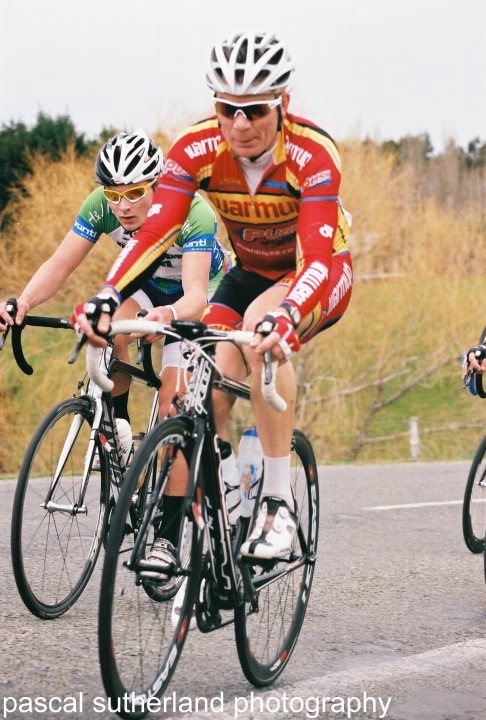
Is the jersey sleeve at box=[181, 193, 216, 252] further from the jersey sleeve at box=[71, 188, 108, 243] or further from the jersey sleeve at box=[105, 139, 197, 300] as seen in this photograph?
the jersey sleeve at box=[105, 139, 197, 300]

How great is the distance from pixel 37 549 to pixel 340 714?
1.66 meters

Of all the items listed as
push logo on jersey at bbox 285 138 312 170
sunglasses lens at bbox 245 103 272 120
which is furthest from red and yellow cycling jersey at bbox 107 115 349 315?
sunglasses lens at bbox 245 103 272 120

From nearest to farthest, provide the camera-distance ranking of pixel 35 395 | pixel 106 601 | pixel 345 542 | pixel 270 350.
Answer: pixel 106 601 < pixel 270 350 < pixel 345 542 < pixel 35 395

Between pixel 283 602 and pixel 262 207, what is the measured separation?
1537 millimetres

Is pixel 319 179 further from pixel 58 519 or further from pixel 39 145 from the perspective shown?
pixel 39 145

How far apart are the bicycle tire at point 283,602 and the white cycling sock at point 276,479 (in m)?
0.22

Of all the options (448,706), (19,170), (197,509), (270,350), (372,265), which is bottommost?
(448,706)

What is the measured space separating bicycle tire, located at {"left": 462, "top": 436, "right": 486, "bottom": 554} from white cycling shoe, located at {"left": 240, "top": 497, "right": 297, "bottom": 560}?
3.34 meters

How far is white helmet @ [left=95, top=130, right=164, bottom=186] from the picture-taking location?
5.17 metres

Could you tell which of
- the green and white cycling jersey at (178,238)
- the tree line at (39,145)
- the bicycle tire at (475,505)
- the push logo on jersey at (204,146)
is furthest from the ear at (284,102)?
the tree line at (39,145)

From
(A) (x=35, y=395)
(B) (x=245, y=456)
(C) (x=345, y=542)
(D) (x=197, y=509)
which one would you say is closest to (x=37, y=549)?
(B) (x=245, y=456)

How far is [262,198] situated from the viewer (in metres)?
4.28

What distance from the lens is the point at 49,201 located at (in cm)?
3064

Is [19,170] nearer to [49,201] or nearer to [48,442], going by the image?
[49,201]
